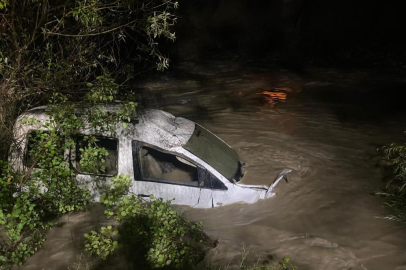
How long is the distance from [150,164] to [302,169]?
302 centimetres

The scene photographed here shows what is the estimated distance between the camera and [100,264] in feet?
13.2

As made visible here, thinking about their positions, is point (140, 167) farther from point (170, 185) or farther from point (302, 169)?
point (302, 169)

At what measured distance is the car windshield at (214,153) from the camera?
181 inches

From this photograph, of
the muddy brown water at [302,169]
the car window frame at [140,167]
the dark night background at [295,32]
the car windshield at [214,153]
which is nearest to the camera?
the muddy brown water at [302,169]

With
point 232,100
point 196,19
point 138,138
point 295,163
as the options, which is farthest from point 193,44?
point 138,138

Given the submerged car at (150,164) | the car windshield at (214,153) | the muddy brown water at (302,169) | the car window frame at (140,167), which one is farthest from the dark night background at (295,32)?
the car window frame at (140,167)

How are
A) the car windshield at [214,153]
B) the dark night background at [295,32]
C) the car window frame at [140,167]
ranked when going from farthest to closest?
1. the dark night background at [295,32]
2. the car windshield at [214,153]
3. the car window frame at [140,167]

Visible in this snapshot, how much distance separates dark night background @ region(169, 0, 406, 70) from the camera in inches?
679

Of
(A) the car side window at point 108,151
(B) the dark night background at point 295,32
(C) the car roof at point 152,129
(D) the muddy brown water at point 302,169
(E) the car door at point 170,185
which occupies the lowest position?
(D) the muddy brown water at point 302,169

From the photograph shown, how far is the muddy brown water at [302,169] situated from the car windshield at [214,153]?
16.0 inches

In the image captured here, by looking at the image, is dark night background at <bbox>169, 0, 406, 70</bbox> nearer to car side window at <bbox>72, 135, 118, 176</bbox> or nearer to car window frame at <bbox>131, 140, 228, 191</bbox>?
car window frame at <bbox>131, 140, 228, 191</bbox>

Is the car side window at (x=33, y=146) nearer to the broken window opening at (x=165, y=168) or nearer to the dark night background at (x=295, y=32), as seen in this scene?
the broken window opening at (x=165, y=168)

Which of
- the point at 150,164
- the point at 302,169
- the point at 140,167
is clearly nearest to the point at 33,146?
the point at 140,167

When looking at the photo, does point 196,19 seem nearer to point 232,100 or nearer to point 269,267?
point 232,100
